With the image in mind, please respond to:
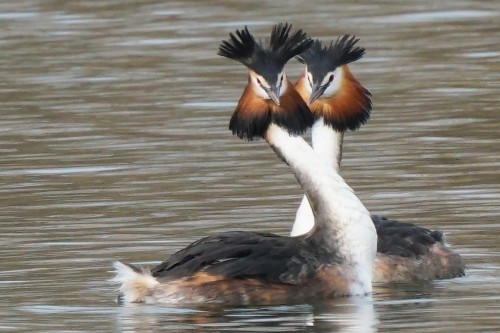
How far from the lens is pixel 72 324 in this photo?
9984mm

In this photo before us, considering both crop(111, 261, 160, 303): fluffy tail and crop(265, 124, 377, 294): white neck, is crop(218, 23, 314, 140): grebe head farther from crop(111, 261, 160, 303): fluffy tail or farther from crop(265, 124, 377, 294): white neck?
crop(111, 261, 160, 303): fluffy tail

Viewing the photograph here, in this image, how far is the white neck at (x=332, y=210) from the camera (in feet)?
35.9

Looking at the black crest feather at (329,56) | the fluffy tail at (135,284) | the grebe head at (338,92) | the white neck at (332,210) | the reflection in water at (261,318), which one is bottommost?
the reflection in water at (261,318)

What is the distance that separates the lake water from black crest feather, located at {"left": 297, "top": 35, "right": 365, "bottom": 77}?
117cm

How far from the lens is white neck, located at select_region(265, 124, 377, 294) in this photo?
431 inches

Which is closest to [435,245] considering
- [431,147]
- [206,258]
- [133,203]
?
[206,258]

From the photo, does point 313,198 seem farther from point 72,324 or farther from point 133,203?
point 133,203

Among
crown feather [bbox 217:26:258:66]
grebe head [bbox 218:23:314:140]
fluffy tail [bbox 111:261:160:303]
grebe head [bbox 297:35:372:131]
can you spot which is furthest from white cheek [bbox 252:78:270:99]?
fluffy tail [bbox 111:261:160:303]

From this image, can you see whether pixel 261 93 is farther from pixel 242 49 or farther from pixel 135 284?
pixel 135 284

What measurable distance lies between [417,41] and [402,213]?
8488 millimetres

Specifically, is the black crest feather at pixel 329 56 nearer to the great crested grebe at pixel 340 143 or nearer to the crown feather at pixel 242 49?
the great crested grebe at pixel 340 143

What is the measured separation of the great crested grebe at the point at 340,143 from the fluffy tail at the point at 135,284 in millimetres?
1462

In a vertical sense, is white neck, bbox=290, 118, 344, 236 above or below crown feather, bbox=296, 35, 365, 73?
below

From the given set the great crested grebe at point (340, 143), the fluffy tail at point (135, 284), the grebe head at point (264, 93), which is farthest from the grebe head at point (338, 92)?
the fluffy tail at point (135, 284)
